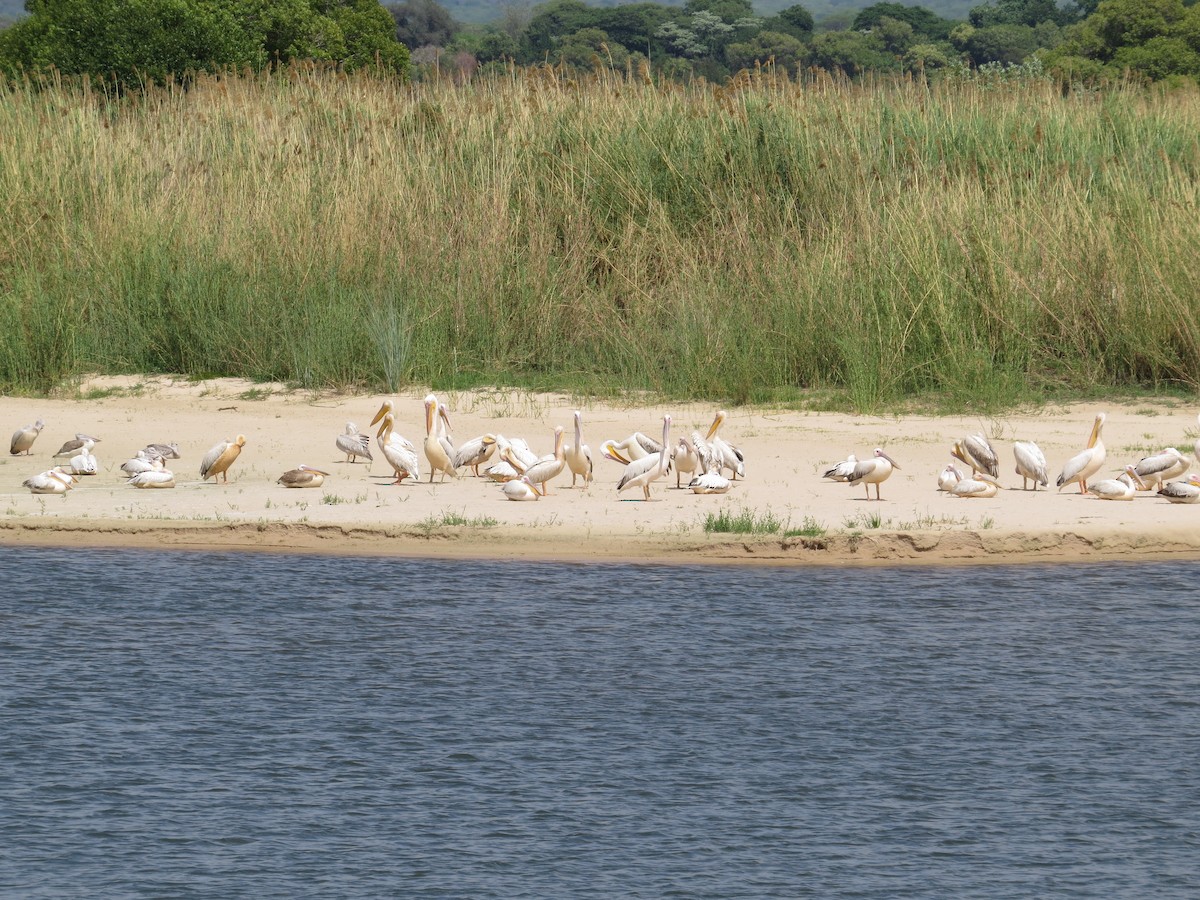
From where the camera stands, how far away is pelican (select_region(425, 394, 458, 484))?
36.5 ft

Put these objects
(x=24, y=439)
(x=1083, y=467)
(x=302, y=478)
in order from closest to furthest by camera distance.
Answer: (x=1083, y=467) → (x=302, y=478) → (x=24, y=439)

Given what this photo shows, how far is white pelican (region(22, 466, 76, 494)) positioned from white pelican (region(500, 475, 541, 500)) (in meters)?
2.58

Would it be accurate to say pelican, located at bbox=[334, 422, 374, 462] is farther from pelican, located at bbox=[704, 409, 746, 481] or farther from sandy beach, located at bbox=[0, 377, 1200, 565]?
pelican, located at bbox=[704, 409, 746, 481]

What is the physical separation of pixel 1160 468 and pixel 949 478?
1160 millimetres

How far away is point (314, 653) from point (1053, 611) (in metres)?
3.26

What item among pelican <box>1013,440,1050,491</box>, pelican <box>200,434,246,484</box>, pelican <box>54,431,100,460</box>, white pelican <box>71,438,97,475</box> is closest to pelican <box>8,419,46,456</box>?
pelican <box>54,431,100,460</box>

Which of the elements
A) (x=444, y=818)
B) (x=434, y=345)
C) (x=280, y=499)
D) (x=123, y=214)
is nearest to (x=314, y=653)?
(x=444, y=818)

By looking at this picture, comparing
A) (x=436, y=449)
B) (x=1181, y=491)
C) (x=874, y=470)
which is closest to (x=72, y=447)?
(x=436, y=449)

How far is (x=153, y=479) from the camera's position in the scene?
444 inches

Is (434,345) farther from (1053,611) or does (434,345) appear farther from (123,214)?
(1053,611)

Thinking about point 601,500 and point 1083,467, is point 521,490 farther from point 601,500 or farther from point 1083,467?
point 1083,467

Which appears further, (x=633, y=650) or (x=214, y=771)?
(x=633, y=650)

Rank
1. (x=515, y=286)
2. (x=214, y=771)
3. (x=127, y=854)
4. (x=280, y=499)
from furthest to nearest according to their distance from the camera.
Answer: (x=515, y=286) → (x=280, y=499) → (x=214, y=771) → (x=127, y=854)

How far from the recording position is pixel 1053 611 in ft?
28.4
